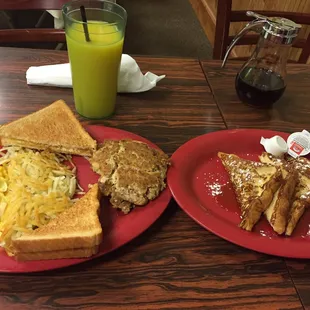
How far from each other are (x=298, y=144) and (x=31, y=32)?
119 centimetres

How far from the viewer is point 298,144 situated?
1201mm

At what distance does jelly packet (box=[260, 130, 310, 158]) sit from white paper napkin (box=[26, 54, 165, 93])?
0.49m

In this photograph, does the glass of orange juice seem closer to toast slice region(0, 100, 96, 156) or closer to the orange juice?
the orange juice

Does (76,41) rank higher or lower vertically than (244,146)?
higher

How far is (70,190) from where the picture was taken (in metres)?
0.97

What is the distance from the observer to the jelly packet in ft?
3.84

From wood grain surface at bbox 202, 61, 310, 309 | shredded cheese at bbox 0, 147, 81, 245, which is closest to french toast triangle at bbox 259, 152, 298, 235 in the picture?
wood grain surface at bbox 202, 61, 310, 309

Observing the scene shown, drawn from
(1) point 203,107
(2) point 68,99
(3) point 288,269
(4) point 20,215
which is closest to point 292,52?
(1) point 203,107

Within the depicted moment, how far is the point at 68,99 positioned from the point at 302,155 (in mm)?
788

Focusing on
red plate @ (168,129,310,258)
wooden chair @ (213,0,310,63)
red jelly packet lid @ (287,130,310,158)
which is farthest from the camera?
wooden chair @ (213,0,310,63)

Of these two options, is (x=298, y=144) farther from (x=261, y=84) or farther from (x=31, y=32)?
(x=31, y=32)

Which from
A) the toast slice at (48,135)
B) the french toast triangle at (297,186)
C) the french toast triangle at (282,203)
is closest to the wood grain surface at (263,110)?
the french toast triangle at (297,186)

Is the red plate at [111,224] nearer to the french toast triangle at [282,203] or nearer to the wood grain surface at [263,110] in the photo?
the french toast triangle at [282,203]

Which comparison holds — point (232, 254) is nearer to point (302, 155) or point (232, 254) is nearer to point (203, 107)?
point (302, 155)
